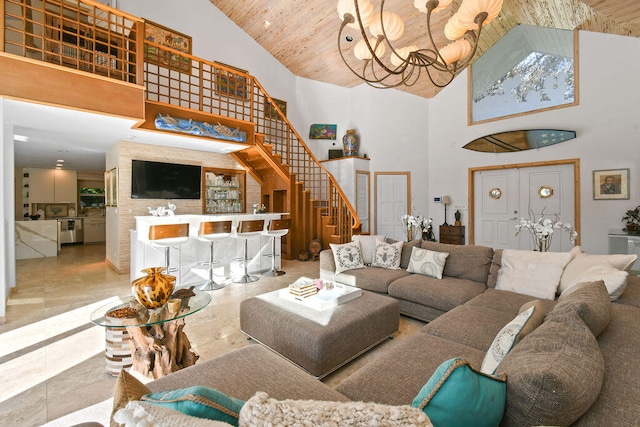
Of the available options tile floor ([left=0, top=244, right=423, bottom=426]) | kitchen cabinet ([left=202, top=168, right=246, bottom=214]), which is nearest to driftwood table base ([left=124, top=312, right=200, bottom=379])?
tile floor ([left=0, top=244, right=423, bottom=426])

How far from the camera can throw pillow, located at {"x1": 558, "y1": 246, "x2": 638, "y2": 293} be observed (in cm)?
238

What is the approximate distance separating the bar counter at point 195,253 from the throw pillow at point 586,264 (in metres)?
4.09

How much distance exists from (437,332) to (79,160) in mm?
8984

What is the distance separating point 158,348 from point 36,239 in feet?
23.1

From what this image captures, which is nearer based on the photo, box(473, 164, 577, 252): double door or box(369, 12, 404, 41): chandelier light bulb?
box(369, 12, 404, 41): chandelier light bulb

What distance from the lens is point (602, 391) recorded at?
Result: 3.51 feet

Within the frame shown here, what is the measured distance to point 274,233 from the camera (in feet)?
17.4

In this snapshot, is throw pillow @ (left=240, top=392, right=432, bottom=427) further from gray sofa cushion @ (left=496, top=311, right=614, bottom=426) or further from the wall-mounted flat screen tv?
the wall-mounted flat screen tv

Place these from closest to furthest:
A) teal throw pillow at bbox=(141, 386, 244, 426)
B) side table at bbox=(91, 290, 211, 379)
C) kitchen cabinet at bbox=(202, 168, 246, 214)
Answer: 1. teal throw pillow at bbox=(141, 386, 244, 426)
2. side table at bbox=(91, 290, 211, 379)
3. kitchen cabinet at bbox=(202, 168, 246, 214)

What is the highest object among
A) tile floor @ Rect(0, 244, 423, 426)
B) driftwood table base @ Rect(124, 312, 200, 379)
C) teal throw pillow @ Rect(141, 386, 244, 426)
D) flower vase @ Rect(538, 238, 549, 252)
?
flower vase @ Rect(538, 238, 549, 252)

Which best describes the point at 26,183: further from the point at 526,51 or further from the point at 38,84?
the point at 526,51

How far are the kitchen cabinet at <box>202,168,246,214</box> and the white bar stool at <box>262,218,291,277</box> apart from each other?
72.1 inches

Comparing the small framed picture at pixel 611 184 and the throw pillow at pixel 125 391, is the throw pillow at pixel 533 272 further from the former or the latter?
the small framed picture at pixel 611 184

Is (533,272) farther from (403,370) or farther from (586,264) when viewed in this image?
(403,370)
